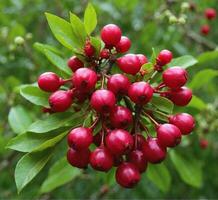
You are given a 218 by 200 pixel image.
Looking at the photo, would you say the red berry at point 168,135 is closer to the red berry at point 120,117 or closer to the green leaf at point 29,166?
the red berry at point 120,117

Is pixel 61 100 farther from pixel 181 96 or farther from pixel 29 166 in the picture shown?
pixel 181 96

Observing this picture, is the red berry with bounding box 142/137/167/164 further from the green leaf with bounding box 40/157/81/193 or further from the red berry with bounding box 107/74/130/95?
the green leaf with bounding box 40/157/81/193

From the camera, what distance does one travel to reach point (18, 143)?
2.61 metres

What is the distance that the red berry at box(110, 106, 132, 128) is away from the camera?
2.32 metres

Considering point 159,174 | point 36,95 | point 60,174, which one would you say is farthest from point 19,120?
point 159,174

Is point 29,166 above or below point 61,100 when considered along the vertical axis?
below

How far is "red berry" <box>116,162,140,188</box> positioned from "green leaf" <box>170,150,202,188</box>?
1.84 m

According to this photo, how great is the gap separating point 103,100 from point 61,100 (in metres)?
0.29

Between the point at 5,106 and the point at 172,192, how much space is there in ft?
7.54

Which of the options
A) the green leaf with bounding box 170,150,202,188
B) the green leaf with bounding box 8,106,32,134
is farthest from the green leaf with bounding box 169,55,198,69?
the green leaf with bounding box 170,150,202,188

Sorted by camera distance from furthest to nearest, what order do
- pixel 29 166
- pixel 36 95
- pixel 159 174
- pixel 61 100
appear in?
1. pixel 159 174
2. pixel 36 95
3. pixel 29 166
4. pixel 61 100

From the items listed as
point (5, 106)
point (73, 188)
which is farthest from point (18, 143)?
point (73, 188)

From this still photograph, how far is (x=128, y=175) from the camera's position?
2352 millimetres

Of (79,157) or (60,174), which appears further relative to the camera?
(60,174)
